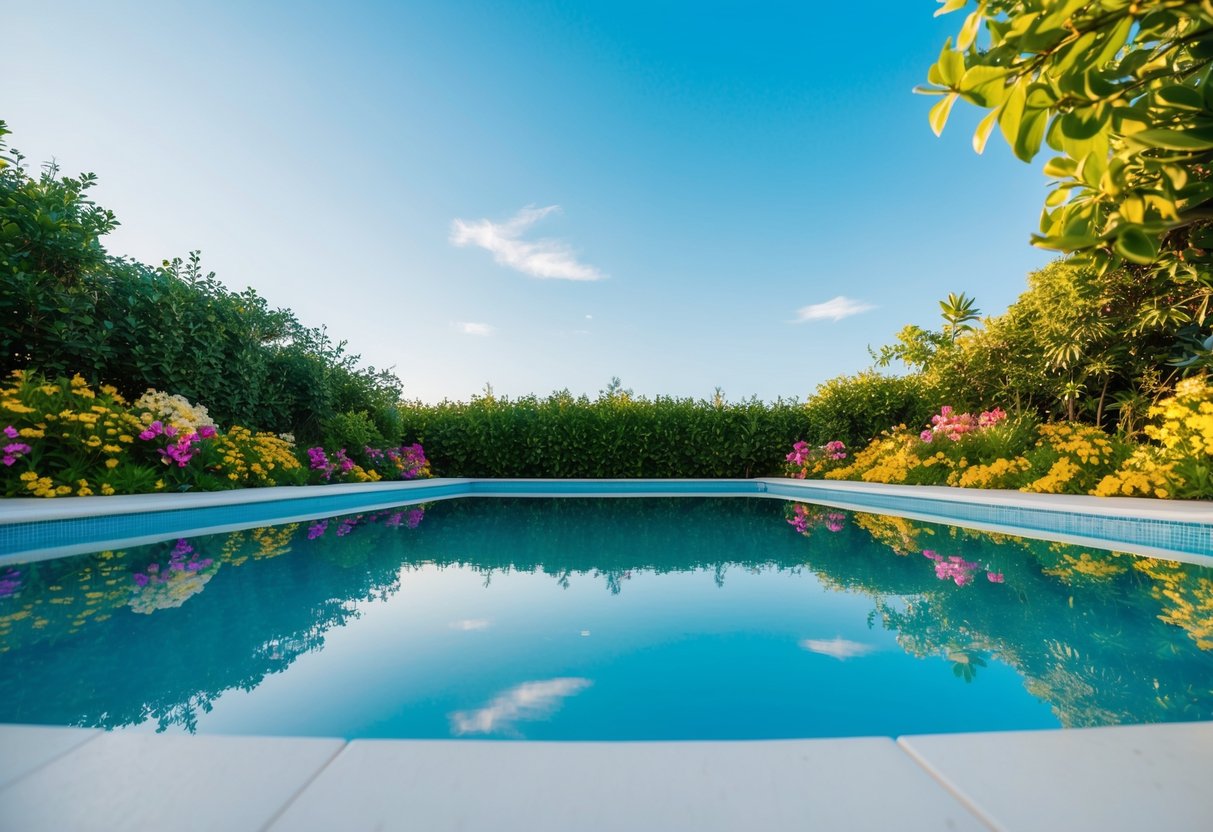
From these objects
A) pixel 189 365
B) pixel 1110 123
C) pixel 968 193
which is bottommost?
pixel 1110 123

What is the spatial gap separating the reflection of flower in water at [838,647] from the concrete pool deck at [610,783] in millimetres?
1219

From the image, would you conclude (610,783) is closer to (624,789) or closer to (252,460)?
(624,789)

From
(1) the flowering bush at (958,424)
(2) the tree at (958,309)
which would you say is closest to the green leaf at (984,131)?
(1) the flowering bush at (958,424)

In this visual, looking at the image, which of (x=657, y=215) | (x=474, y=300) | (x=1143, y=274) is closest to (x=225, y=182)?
(x=474, y=300)

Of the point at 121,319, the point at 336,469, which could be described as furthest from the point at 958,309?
the point at 121,319

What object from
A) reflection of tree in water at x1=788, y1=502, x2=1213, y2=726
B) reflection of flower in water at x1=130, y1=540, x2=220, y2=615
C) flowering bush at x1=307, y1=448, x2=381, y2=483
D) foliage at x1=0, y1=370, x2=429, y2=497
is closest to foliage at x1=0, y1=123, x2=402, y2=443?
foliage at x1=0, y1=370, x2=429, y2=497

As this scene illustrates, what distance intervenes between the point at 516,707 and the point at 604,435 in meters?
11.3

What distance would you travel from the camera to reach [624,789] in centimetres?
121

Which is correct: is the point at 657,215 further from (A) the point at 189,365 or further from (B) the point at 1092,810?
Result: (B) the point at 1092,810

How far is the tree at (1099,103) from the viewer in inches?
30.9

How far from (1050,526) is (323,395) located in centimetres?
1148

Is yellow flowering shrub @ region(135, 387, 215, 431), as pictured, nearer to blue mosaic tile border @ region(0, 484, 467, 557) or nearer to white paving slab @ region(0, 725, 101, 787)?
blue mosaic tile border @ region(0, 484, 467, 557)

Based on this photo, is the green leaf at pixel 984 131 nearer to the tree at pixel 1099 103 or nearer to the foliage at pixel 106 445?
the tree at pixel 1099 103

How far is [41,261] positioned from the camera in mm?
6945
